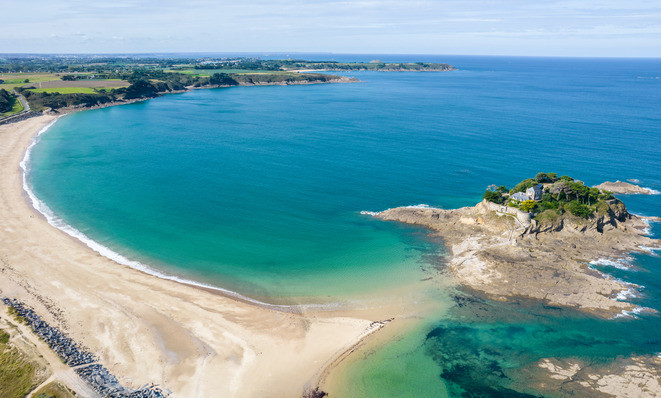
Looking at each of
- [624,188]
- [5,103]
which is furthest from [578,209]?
[5,103]

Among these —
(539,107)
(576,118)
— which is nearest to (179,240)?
(576,118)

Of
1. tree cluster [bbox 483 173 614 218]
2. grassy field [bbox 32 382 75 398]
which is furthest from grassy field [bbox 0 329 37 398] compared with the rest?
tree cluster [bbox 483 173 614 218]

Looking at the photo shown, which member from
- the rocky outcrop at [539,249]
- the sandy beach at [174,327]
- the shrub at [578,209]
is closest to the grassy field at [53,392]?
the sandy beach at [174,327]

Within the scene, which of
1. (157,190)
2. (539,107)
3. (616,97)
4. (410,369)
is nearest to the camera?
(410,369)

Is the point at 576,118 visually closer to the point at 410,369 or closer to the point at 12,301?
the point at 410,369

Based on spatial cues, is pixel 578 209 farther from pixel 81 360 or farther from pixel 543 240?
pixel 81 360

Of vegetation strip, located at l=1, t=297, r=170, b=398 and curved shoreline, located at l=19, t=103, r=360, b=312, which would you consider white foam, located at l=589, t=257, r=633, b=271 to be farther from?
vegetation strip, located at l=1, t=297, r=170, b=398
